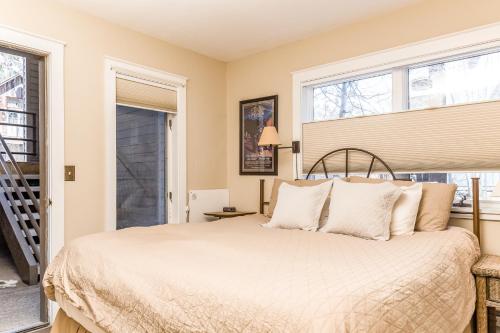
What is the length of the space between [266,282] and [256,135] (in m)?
2.79

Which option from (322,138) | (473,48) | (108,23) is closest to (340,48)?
(322,138)

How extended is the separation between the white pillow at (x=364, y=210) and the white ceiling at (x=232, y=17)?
4.92 feet

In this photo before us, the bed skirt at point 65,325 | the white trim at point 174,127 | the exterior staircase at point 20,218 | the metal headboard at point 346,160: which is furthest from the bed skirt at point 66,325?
the exterior staircase at point 20,218

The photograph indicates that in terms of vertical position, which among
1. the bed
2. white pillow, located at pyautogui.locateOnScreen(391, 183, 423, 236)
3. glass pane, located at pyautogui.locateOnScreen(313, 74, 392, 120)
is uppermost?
glass pane, located at pyautogui.locateOnScreen(313, 74, 392, 120)

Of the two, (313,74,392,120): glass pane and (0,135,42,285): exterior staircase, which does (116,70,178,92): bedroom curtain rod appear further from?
(0,135,42,285): exterior staircase

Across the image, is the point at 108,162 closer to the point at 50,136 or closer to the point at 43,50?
the point at 50,136

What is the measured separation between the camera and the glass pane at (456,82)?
2.61 metres

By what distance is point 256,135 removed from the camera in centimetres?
394

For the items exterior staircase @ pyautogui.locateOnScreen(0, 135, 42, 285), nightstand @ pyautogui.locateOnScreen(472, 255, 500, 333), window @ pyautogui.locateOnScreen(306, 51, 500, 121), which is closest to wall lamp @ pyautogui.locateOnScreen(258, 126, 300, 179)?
window @ pyautogui.locateOnScreen(306, 51, 500, 121)

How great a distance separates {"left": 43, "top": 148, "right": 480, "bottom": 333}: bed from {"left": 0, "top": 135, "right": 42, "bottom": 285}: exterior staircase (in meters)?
2.16

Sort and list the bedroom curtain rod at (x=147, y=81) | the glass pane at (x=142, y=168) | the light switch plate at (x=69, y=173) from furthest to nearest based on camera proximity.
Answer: the glass pane at (x=142, y=168) → the bedroom curtain rod at (x=147, y=81) → the light switch plate at (x=69, y=173)

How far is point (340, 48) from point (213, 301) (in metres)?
2.76

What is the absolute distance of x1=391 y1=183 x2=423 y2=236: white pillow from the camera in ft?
7.69

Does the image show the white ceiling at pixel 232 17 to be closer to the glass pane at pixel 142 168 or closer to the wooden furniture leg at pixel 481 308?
the glass pane at pixel 142 168
